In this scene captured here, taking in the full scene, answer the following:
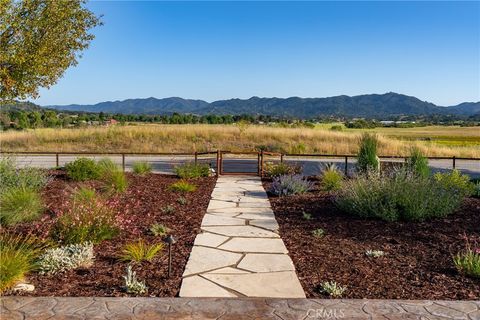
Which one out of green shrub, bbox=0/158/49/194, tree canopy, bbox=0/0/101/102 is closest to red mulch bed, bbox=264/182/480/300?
green shrub, bbox=0/158/49/194

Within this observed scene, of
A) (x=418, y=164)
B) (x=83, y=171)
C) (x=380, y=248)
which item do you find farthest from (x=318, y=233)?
(x=83, y=171)

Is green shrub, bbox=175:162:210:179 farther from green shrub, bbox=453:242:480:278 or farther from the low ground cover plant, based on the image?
green shrub, bbox=453:242:480:278

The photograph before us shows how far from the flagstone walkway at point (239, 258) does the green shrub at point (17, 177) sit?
3.54 metres

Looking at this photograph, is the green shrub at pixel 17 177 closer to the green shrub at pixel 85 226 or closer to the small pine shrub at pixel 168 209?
the small pine shrub at pixel 168 209

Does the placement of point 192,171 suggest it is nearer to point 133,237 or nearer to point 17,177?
point 17,177

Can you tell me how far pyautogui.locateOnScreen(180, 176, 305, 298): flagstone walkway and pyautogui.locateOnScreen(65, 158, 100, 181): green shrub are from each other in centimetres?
384

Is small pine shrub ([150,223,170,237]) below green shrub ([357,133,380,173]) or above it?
below

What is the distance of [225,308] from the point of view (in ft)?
13.7

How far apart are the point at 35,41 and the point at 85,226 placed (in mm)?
8554

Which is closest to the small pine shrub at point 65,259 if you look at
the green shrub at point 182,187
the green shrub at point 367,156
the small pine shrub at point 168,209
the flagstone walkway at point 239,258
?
the flagstone walkway at point 239,258

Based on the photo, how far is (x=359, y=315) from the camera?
4047 mm

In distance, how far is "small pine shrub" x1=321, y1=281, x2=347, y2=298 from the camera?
4.53 metres

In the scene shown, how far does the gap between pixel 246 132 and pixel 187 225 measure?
26.4 meters

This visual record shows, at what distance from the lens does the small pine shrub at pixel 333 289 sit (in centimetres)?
453
